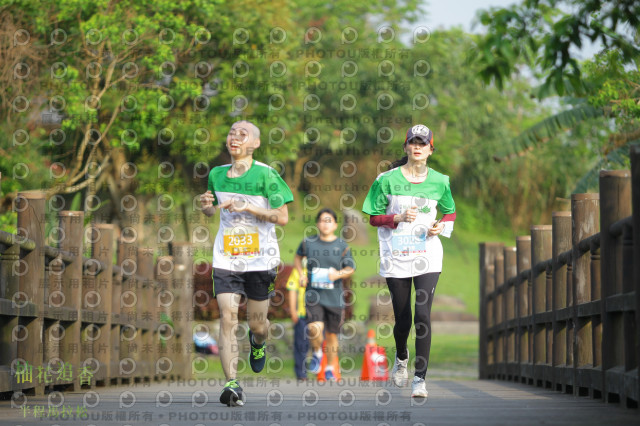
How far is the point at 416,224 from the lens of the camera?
328 inches

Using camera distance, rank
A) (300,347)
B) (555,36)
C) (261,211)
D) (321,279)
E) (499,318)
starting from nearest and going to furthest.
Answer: (555,36) → (261,211) → (321,279) → (499,318) → (300,347)

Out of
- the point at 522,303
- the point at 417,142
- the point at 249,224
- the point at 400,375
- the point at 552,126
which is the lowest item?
the point at 400,375

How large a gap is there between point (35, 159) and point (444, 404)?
47.5 feet

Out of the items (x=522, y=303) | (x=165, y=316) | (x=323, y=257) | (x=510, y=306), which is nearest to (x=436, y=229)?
(x=522, y=303)

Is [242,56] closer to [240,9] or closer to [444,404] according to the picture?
[240,9]

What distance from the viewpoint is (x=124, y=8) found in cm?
1922

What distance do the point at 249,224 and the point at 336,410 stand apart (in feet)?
5.47

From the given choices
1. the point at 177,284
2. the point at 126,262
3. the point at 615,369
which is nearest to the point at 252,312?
the point at 615,369

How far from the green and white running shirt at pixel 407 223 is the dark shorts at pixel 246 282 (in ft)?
2.99

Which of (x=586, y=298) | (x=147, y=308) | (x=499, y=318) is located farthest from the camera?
(x=499, y=318)

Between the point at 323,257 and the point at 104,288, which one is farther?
the point at 323,257

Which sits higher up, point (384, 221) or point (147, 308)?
point (384, 221)

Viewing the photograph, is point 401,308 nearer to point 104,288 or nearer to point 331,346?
point 104,288

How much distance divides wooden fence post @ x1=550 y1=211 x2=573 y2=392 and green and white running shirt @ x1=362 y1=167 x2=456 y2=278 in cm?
152
